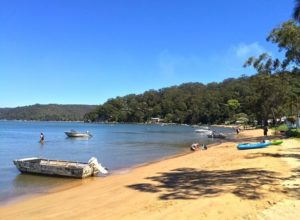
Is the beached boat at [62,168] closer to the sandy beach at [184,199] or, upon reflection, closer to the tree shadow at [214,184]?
the sandy beach at [184,199]

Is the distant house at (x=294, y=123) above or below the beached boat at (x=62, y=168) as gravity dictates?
above

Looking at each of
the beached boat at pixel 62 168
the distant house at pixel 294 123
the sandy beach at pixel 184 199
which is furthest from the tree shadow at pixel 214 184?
the distant house at pixel 294 123

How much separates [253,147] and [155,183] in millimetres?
18698

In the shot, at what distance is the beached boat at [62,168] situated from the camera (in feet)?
78.7

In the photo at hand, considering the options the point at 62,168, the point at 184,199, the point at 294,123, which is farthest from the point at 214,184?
the point at 294,123

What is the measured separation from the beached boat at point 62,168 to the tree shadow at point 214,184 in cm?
463

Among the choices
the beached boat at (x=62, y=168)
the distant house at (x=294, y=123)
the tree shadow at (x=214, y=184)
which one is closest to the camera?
the tree shadow at (x=214, y=184)

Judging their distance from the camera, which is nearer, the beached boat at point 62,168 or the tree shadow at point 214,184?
the tree shadow at point 214,184

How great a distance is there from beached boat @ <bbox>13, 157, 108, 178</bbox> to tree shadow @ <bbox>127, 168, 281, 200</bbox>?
4632 mm

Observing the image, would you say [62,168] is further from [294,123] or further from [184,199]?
[294,123]

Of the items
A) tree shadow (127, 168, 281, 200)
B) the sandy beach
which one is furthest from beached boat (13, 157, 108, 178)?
tree shadow (127, 168, 281, 200)

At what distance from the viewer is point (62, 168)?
963 inches

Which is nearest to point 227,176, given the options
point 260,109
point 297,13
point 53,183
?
point 53,183

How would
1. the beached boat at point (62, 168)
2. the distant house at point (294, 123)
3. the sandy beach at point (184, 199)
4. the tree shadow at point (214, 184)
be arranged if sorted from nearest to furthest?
the sandy beach at point (184, 199), the tree shadow at point (214, 184), the beached boat at point (62, 168), the distant house at point (294, 123)
